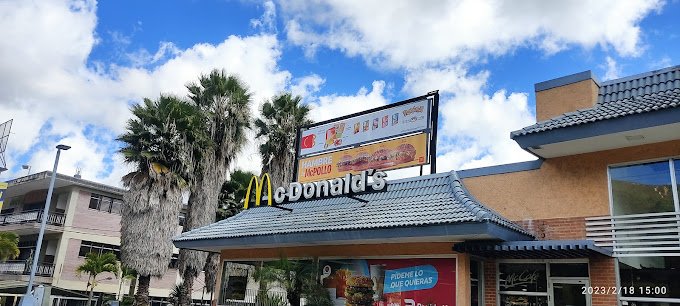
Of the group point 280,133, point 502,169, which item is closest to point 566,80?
point 502,169

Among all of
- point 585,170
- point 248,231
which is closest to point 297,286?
point 248,231

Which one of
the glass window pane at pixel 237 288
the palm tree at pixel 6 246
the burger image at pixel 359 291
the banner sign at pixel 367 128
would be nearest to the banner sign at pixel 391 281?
the burger image at pixel 359 291

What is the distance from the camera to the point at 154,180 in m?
22.7

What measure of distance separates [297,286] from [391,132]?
6284mm

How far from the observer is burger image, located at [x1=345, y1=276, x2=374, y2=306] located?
1404 centimetres

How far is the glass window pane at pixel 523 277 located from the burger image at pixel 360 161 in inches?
260

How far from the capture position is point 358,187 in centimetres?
1526

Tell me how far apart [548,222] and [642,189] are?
7.01ft

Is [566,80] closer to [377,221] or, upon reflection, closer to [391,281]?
[377,221]

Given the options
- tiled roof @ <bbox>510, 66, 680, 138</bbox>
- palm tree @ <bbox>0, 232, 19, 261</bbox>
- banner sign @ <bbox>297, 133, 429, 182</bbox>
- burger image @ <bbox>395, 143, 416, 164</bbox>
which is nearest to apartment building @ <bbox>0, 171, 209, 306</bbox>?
palm tree @ <bbox>0, 232, 19, 261</bbox>

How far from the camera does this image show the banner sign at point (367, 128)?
17.5 m

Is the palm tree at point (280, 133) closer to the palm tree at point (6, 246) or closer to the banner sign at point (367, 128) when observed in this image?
the banner sign at point (367, 128)

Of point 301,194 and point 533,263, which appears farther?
point 301,194

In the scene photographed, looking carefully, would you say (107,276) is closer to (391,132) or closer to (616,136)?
(391,132)
